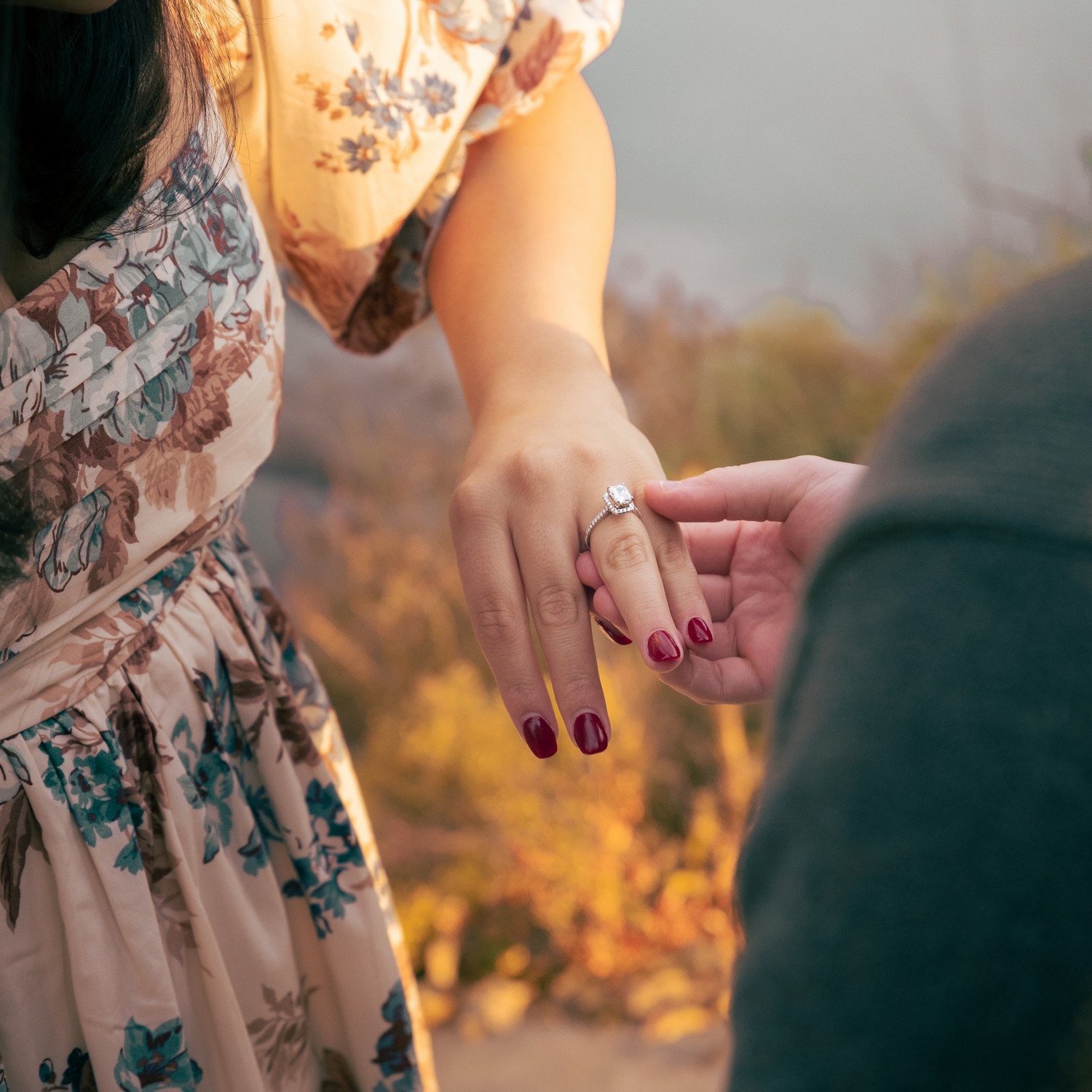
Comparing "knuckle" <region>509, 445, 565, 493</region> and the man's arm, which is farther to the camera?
"knuckle" <region>509, 445, 565, 493</region>

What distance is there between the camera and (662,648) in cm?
51

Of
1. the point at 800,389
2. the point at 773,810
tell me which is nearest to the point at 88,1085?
the point at 773,810

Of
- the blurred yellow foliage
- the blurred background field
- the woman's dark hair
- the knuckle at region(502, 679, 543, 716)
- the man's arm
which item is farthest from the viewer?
the blurred yellow foliage

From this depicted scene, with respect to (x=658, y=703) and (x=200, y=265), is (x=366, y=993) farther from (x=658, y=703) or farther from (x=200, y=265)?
(x=658, y=703)

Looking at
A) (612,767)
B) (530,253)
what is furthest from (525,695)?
(612,767)

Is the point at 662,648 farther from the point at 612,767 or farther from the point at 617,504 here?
the point at 612,767

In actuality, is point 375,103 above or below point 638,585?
above

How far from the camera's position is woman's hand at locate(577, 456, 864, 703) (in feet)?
1.79

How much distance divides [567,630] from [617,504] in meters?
0.08

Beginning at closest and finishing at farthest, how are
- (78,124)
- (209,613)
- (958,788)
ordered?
(958,788), (78,124), (209,613)

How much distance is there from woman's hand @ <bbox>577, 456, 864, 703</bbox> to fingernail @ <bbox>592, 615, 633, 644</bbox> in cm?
3

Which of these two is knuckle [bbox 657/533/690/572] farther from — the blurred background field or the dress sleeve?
the blurred background field

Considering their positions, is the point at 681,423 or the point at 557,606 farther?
the point at 681,423

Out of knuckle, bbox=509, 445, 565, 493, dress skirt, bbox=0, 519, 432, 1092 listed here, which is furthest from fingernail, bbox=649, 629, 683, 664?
dress skirt, bbox=0, 519, 432, 1092
